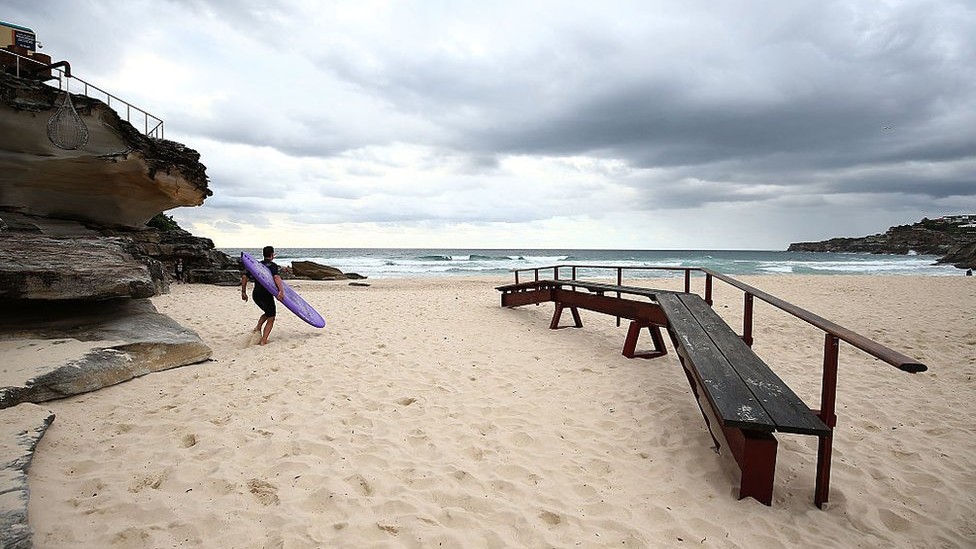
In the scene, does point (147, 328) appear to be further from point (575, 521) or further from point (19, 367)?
point (575, 521)

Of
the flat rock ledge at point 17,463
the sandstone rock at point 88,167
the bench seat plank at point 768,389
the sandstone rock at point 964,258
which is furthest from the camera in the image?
the sandstone rock at point 964,258

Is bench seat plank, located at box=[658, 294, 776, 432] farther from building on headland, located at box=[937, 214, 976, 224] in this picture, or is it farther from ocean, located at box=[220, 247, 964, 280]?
building on headland, located at box=[937, 214, 976, 224]

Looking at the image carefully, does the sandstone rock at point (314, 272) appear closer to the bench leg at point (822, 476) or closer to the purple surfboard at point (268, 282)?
the purple surfboard at point (268, 282)

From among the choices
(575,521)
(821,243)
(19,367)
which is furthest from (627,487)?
(821,243)

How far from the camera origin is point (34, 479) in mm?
2744

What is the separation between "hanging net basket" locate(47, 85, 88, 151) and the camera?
11.4 meters

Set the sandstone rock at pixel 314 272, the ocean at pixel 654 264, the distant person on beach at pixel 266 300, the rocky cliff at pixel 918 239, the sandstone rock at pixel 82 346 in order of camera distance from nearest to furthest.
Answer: the sandstone rock at pixel 82 346 → the distant person on beach at pixel 266 300 → the sandstone rock at pixel 314 272 → the ocean at pixel 654 264 → the rocky cliff at pixel 918 239

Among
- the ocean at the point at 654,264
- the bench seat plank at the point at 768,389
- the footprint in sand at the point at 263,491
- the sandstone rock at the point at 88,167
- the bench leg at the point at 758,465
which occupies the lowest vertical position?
the ocean at the point at 654,264

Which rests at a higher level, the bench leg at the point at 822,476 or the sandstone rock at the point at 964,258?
the sandstone rock at the point at 964,258

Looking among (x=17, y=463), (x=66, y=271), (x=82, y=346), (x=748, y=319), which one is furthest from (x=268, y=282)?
(x=748, y=319)

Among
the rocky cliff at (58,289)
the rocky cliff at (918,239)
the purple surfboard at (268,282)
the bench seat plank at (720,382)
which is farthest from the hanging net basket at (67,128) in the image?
the rocky cliff at (918,239)

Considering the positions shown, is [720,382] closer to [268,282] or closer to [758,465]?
[758,465]

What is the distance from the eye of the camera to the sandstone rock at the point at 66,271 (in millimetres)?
4812

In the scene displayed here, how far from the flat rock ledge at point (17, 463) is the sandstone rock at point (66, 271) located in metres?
1.88
